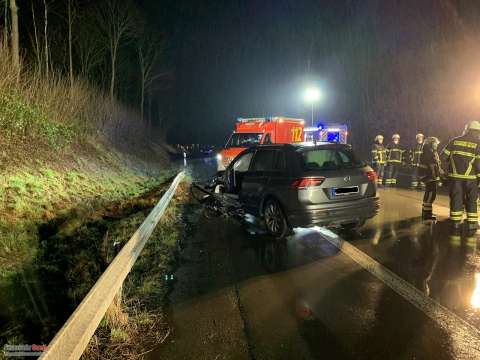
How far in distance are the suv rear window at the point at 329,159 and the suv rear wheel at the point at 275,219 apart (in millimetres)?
870

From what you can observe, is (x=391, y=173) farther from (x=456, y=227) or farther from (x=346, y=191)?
(x=346, y=191)

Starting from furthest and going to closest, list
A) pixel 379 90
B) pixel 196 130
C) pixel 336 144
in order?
1. pixel 196 130
2. pixel 379 90
3. pixel 336 144

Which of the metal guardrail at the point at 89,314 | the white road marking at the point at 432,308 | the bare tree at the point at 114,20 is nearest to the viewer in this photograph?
the metal guardrail at the point at 89,314

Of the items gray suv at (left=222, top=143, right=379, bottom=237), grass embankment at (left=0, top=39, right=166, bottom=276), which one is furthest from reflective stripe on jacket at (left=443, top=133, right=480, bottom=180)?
grass embankment at (left=0, top=39, right=166, bottom=276)

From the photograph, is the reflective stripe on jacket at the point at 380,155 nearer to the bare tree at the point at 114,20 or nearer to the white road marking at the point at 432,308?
the white road marking at the point at 432,308

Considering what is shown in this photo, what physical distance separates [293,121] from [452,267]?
38.9 feet

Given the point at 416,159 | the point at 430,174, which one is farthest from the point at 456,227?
the point at 416,159

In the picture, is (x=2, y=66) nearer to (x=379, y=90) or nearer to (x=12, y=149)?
(x=12, y=149)

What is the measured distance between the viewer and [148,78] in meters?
35.0

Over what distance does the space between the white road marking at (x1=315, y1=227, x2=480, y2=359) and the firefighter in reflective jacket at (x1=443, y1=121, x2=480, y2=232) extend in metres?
2.39

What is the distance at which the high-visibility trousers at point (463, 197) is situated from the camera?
6.51 m

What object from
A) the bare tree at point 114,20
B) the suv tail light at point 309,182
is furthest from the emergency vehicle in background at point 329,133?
the bare tree at point 114,20

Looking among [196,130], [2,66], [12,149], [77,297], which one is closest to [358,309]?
[77,297]

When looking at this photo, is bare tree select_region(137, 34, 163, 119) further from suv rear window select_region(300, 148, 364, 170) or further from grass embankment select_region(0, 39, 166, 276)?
suv rear window select_region(300, 148, 364, 170)
